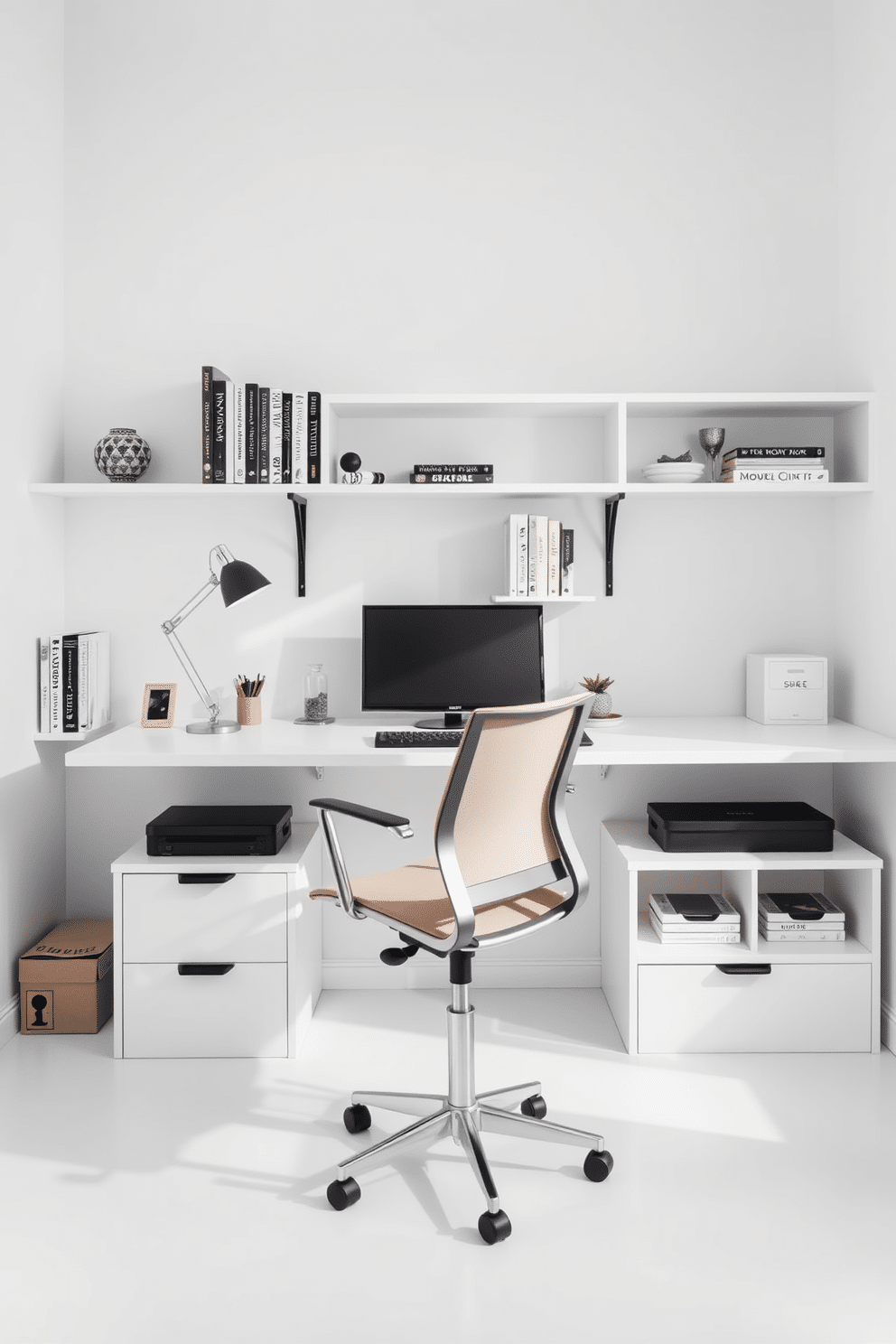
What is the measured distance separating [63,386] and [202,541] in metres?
0.67

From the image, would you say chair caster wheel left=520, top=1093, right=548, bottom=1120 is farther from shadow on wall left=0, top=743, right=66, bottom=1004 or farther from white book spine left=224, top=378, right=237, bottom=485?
white book spine left=224, top=378, right=237, bottom=485

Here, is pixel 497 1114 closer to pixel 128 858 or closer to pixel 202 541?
pixel 128 858

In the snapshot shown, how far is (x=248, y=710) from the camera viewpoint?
9.99 ft

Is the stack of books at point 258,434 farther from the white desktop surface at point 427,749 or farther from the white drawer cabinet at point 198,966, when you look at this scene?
the white drawer cabinet at point 198,966

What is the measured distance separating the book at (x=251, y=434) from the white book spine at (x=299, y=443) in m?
0.11

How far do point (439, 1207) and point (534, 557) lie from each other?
1753mm

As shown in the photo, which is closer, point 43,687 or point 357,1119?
point 357,1119

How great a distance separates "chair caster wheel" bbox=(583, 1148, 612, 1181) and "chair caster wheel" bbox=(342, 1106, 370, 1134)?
1.70 feet

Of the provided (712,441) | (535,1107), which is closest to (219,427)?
(712,441)

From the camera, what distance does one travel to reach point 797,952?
2.70 metres

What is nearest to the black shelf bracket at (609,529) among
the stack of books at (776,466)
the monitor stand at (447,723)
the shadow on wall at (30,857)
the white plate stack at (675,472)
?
the white plate stack at (675,472)

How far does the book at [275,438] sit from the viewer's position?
288cm

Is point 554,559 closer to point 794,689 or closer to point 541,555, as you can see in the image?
point 541,555

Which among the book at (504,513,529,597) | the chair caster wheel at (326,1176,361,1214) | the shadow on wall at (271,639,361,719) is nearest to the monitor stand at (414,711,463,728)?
the shadow on wall at (271,639,361,719)
